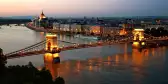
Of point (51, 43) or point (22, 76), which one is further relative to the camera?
point (51, 43)

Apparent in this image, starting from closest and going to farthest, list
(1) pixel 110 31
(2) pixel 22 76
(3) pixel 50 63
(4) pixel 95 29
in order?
(2) pixel 22 76
(3) pixel 50 63
(1) pixel 110 31
(4) pixel 95 29

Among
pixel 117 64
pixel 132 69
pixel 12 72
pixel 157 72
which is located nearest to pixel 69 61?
pixel 117 64

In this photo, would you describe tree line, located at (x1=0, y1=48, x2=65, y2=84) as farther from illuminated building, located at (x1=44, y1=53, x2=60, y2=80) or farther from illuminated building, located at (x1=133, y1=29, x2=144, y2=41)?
illuminated building, located at (x1=133, y1=29, x2=144, y2=41)

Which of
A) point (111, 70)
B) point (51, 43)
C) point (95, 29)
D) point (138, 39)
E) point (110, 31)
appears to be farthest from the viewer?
point (95, 29)

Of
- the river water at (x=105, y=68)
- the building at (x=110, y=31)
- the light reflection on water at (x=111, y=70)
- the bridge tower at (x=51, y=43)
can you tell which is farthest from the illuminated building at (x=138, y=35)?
the bridge tower at (x=51, y=43)

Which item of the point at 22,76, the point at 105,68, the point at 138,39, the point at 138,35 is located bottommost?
the point at 105,68

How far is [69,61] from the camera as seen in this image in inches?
329

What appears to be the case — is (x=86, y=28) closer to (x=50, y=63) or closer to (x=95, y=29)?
(x=95, y=29)

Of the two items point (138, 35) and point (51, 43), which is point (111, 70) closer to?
point (51, 43)

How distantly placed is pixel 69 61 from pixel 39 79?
15.8 feet

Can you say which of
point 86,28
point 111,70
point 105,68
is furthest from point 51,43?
point 86,28

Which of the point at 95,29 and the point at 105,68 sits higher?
the point at 95,29

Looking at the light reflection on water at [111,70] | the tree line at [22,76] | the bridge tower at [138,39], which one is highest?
the tree line at [22,76]

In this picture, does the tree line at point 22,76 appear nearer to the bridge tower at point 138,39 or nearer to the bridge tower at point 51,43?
the bridge tower at point 51,43
